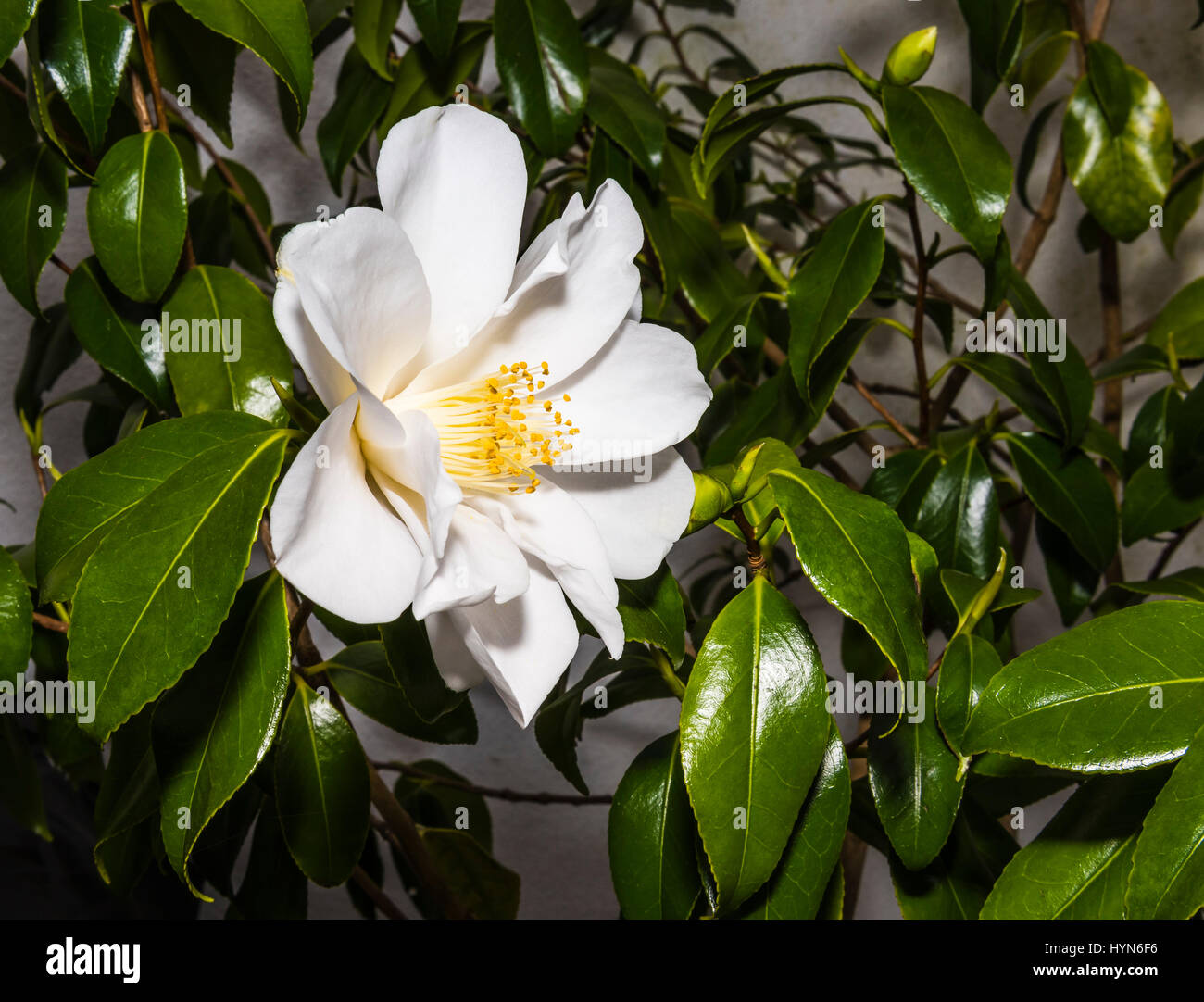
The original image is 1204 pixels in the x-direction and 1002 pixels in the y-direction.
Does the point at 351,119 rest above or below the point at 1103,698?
above

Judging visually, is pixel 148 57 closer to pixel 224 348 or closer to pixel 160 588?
pixel 224 348

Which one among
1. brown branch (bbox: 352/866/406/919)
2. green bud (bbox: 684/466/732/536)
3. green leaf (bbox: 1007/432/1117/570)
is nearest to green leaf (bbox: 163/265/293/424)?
green bud (bbox: 684/466/732/536)

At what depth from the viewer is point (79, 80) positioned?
2.14 ft

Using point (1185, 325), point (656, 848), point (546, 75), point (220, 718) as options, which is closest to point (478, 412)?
point (220, 718)

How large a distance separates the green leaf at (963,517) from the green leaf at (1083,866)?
0.89 ft

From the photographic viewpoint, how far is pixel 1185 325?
1.04m

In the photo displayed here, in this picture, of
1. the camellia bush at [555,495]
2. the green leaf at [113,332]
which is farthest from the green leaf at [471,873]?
the green leaf at [113,332]

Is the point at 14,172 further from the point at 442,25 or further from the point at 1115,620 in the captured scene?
the point at 1115,620

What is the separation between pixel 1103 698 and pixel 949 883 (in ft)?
0.82

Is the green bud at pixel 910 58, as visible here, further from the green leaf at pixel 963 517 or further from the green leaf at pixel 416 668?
the green leaf at pixel 416 668

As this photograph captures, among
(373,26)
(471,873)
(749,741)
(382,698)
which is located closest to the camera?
(749,741)

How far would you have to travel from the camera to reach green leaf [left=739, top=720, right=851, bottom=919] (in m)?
0.57

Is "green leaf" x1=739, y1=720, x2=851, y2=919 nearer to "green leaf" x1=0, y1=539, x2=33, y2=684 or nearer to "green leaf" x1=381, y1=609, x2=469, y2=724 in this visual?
"green leaf" x1=381, y1=609, x2=469, y2=724
